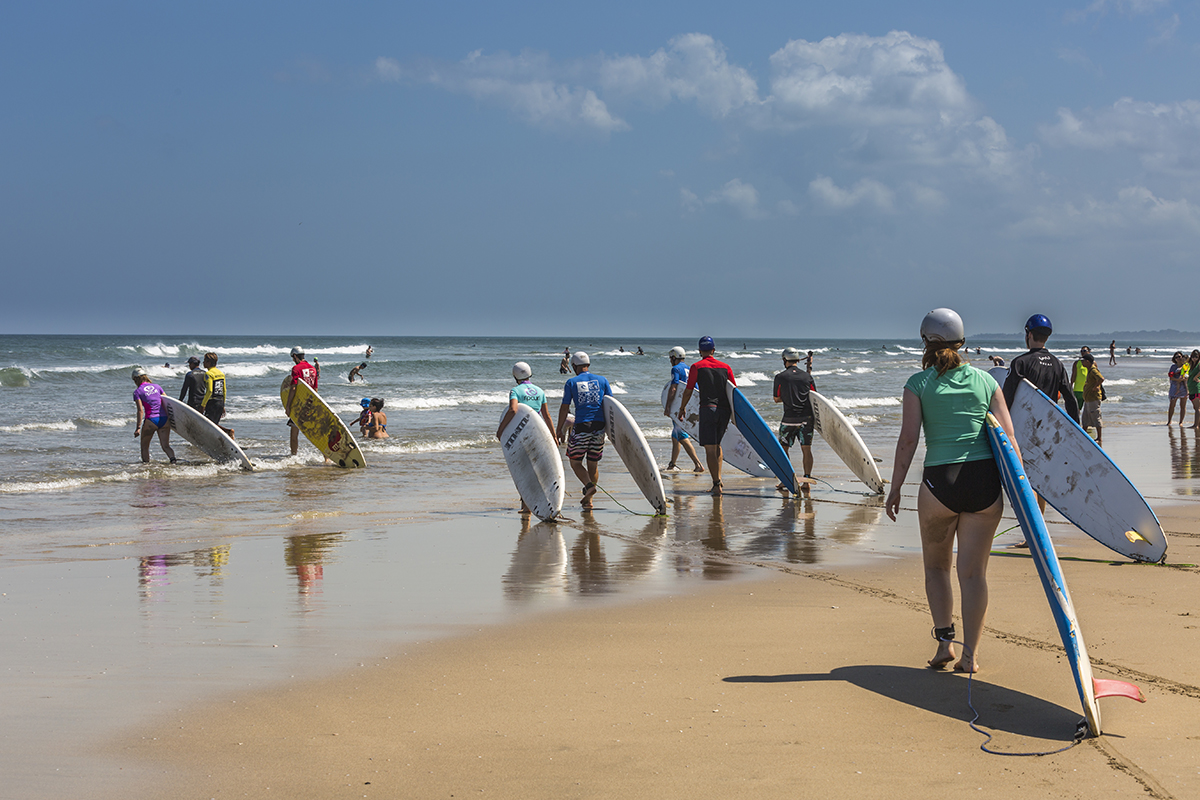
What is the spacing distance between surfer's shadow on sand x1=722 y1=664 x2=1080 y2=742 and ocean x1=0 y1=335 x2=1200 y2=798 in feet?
5.93

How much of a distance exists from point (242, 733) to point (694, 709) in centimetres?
173

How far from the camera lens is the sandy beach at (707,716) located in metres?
3.08

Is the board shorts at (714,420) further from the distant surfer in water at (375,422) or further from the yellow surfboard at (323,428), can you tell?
the distant surfer in water at (375,422)

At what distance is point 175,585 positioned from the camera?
597cm

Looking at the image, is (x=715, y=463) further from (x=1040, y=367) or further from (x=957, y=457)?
(x=957, y=457)

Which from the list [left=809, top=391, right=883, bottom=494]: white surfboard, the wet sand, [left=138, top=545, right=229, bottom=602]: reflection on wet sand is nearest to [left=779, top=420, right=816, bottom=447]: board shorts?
[left=809, top=391, right=883, bottom=494]: white surfboard

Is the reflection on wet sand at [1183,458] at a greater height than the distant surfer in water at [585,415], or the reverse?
the distant surfer in water at [585,415]

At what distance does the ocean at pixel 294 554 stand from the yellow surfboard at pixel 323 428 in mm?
399

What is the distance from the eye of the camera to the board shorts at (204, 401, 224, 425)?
13641mm

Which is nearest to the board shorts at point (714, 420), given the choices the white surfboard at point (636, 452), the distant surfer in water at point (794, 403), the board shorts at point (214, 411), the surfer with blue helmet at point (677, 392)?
the distant surfer in water at point (794, 403)

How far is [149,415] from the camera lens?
12.8 m

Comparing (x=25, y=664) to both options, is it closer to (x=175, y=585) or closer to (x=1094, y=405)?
(x=175, y=585)

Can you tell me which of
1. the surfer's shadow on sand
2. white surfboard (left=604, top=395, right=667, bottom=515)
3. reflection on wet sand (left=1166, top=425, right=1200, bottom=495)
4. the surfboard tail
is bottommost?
reflection on wet sand (left=1166, top=425, right=1200, bottom=495)

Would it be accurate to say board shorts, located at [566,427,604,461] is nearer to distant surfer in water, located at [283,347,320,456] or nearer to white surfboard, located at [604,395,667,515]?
white surfboard, located at [604,395,667,515]
